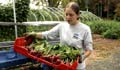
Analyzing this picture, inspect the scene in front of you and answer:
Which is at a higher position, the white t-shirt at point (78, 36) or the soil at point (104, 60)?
the white t-shirt at point (78, 36)

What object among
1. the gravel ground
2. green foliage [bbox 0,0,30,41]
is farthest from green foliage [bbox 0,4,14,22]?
the gravel ground

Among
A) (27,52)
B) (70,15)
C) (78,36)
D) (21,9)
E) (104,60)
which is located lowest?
(104,60)

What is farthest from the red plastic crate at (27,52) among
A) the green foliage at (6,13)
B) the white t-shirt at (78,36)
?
the green foliage at (6,13)

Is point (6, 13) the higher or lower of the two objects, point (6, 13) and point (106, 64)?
the higher

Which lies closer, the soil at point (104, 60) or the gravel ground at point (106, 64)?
the gravel ground at point (106, 64)

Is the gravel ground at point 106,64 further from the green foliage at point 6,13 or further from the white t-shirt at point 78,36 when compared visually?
the white t-shirt at point 78,36

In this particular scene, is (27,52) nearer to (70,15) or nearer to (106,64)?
(70,15)

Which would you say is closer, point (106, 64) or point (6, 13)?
point (106, 64)

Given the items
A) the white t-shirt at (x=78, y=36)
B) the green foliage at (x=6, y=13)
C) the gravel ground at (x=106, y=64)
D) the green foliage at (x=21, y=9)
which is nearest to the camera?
the white t-shirt at (x=78, y=36)

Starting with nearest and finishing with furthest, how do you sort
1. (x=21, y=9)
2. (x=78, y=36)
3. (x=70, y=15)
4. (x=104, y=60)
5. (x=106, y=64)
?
(x=70, y=15) < (x=78, y=36) < (x=106, y=64) < (x=104, y=60) < (x=21, y=9)

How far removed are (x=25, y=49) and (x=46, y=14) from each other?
566 inches

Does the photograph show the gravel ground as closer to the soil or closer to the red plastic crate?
the soil

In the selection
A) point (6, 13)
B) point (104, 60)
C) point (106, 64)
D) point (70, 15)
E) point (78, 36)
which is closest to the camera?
point (70, 15)

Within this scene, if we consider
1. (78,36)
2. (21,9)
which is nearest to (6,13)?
(21,9)
